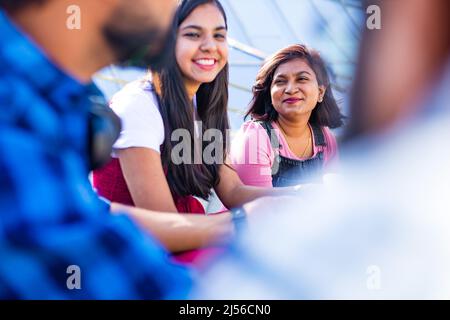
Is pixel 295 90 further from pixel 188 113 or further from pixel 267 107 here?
pixel 188 113

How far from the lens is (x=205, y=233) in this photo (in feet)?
5.78

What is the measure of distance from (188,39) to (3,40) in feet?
1.68

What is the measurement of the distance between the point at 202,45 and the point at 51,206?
631mm

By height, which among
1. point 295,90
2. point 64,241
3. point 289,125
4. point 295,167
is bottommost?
point 64,241

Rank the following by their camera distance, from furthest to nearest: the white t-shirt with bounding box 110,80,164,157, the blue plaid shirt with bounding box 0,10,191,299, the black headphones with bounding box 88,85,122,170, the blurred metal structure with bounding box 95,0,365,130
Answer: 1. the blurred metal structure with bounding box 95,0,365,130
2. the white t-shirt with bounding box 110,80,164,157
3. the black headphones with bounding box 88,85,122,170
4. the blue plaid shirt with bounding box 0,10,191,299

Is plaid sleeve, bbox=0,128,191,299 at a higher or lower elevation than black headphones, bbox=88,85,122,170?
lower

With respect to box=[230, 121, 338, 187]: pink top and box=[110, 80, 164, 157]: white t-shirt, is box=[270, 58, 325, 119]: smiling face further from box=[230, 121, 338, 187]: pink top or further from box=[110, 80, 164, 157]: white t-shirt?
box=[110, 80, 164, 157]: white t-shirt

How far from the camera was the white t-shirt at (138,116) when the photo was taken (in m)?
1.74

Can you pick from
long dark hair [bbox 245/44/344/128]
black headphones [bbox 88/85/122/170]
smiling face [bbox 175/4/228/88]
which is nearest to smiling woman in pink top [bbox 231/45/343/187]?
long dark hair [bbox 245/44/344/128]

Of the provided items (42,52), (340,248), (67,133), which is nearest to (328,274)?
(340,248)

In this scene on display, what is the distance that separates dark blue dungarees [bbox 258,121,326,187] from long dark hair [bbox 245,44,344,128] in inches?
1.3

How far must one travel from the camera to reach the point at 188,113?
1.81 metres

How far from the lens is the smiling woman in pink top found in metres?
1.88

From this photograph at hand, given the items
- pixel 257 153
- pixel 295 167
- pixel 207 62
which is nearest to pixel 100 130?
pixel 207 62
